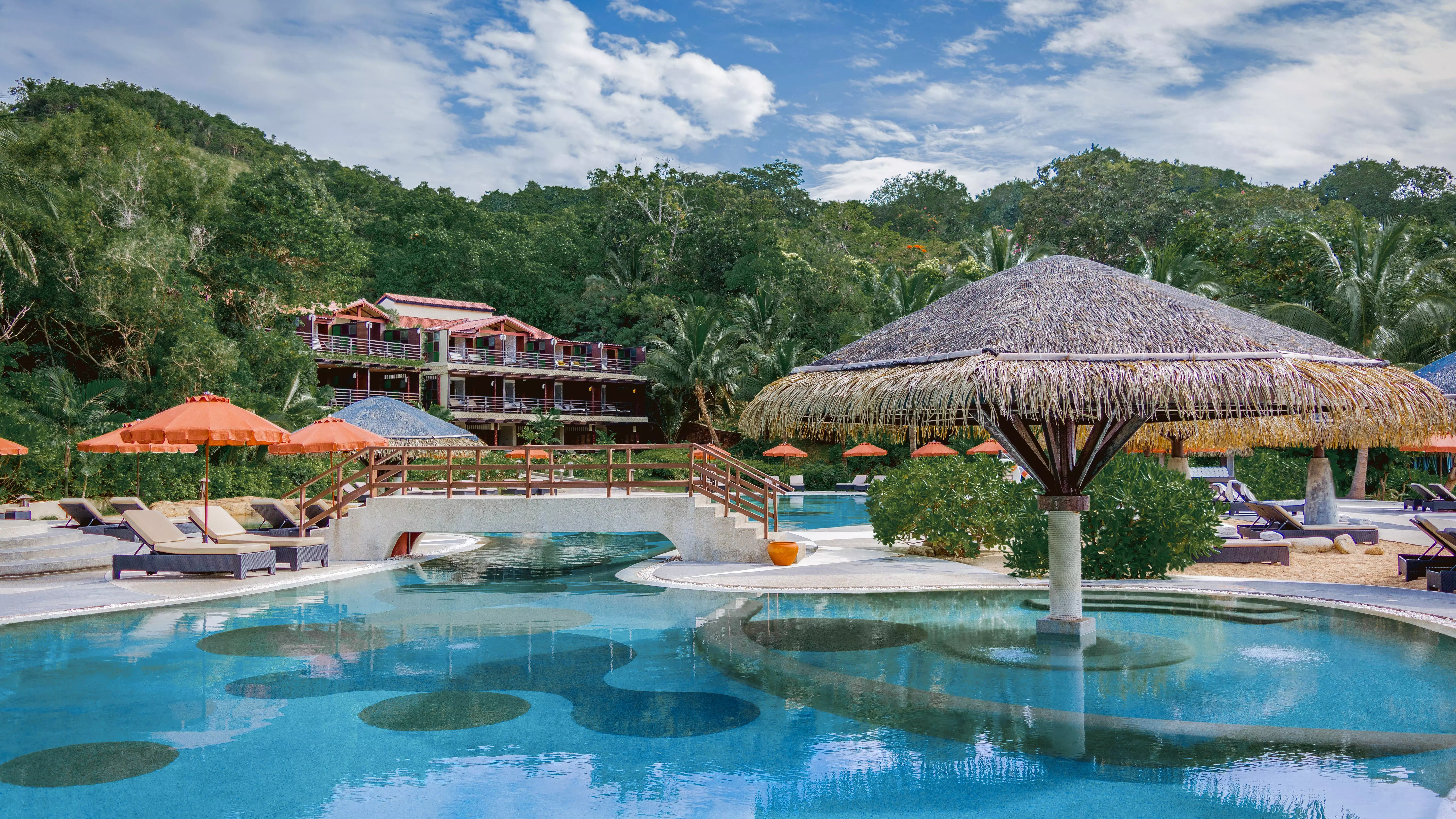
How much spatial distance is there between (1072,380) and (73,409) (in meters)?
28.3

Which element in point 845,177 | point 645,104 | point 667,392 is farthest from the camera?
point 845,177

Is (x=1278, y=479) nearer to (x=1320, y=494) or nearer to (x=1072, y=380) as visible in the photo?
(x=1320, y=494)

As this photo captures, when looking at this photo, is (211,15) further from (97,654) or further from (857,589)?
(857,589)

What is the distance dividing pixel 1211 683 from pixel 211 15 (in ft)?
96.8

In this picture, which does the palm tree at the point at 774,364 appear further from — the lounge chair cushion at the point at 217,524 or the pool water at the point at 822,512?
the lounge chair cushion at the point at 217,524

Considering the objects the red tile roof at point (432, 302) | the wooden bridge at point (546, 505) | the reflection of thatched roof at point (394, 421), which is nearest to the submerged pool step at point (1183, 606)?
the wooden bridge at point (546, 505)

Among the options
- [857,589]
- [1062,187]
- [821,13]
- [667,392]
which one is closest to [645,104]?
[667,392]

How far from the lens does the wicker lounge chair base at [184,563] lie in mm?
13414

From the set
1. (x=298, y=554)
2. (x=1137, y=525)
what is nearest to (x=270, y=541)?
(x=298, y=554)

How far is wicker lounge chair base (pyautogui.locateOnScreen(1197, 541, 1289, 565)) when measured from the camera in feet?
45.9

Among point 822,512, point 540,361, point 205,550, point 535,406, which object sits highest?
point 540,361

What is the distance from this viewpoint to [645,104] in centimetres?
5238

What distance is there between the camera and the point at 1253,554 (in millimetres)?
14062

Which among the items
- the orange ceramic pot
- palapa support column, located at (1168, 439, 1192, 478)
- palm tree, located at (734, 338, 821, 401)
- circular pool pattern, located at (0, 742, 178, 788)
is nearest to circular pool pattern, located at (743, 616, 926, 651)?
the orange ceramic pot
